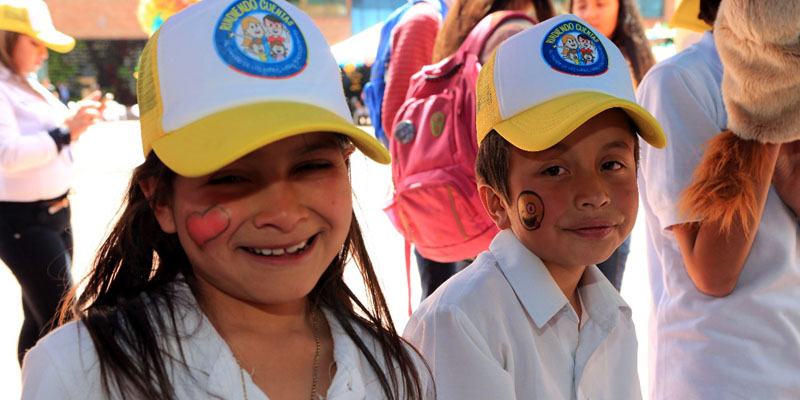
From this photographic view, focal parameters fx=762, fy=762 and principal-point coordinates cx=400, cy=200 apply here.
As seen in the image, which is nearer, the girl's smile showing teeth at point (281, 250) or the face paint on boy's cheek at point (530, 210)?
the girl's smile showing teeth at point (281, 250)

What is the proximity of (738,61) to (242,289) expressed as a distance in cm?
120

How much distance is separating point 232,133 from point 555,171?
30.1 inches

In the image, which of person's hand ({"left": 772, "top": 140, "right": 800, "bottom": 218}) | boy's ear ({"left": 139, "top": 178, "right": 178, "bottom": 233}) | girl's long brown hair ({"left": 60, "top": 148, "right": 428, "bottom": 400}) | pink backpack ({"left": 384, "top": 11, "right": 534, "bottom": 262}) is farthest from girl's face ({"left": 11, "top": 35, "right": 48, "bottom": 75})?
person's hand ({"left": 772, "top": 140, "right": 800, "bottom": 218})

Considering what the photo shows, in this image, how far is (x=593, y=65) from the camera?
5.49 feet

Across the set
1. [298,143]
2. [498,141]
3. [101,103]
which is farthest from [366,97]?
[298,143]

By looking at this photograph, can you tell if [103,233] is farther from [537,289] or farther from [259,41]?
[537,289]

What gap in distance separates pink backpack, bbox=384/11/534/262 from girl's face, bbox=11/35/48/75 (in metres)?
1.92

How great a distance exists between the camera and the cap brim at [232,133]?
1142 mm

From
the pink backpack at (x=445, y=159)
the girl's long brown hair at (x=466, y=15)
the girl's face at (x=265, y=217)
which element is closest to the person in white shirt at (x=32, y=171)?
the pink backpack at (x=445, y=159)

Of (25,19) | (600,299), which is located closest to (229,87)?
(600,299)

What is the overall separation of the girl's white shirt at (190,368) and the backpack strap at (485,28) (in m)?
1.45

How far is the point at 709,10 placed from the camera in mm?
2070

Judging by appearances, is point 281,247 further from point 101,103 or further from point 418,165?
point 101,103

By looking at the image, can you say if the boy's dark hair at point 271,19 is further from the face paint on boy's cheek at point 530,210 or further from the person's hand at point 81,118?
the person's hand at point 81,118
